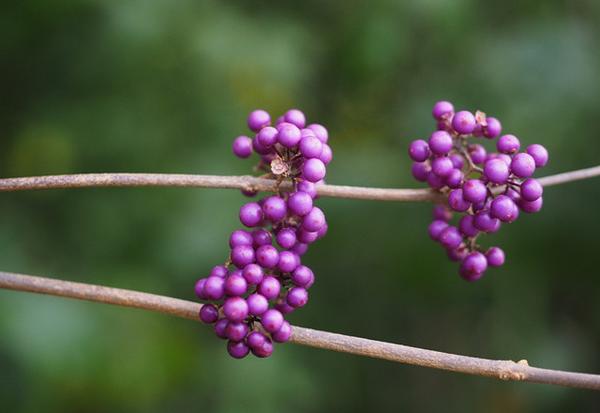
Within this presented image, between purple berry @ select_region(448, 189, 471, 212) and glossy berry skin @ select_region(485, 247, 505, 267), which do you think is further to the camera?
glossy berry skin @ select_region(485, 247, 505, 267)

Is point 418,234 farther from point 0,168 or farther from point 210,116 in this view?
point 0,168

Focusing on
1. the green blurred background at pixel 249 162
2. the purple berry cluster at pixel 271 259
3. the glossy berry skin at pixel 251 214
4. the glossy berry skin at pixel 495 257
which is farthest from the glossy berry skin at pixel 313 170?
the green blurred background at pixel 249 162

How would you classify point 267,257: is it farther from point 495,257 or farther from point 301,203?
point 495,257

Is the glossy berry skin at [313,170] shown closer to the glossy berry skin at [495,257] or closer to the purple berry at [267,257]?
the purple berry at [267,257]

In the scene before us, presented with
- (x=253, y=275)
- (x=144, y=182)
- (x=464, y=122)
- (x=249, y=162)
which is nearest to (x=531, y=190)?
(x=464, y=122)

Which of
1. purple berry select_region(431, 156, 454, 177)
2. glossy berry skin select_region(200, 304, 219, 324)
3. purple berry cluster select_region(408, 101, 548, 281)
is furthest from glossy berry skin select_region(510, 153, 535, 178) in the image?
glossy berry skin select_region(200, 304, 219, 324)

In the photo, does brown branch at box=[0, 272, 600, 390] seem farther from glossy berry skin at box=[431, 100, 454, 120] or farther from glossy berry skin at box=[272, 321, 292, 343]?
glossy berry skin at box=[431, 100, 454, 120]

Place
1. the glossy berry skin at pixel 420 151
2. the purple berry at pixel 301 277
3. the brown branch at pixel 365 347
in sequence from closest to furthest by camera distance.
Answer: the brown branch at pixel 365 347 < the purple berry at pixel 301 277 < the glossy berry skin at pixel 420 151

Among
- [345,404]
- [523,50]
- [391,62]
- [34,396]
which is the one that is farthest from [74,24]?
[345,404]
